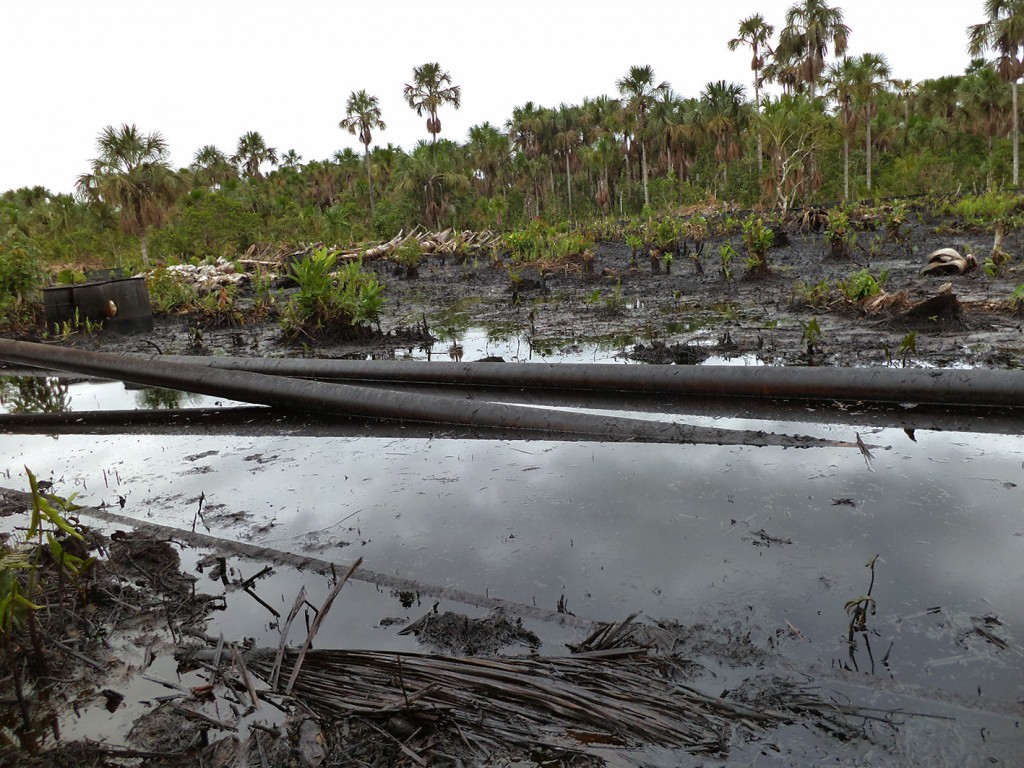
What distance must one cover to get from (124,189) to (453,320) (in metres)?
32.5

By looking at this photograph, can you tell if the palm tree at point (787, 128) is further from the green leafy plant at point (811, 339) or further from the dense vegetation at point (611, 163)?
the green leafy plant at point (811, 339)

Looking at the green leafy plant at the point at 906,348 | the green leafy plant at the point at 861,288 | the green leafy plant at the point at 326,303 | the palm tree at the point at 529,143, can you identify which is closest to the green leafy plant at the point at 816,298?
the green leafy plant at the point at 861,288

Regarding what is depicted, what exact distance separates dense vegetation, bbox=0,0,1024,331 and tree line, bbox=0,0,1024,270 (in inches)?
5.4

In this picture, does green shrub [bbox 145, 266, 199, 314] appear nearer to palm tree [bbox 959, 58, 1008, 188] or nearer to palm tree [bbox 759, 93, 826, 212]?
palm tree [bbox 759, 93, 826, 212]

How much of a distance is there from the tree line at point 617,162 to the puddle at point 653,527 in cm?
2631

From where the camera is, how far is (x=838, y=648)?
219 cm

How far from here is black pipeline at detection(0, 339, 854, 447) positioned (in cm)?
430

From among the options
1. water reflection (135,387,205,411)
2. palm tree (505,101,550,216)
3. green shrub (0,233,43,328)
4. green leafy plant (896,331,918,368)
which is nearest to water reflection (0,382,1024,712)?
water reflection (135,387,205,411)

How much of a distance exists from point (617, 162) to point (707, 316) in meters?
50.7

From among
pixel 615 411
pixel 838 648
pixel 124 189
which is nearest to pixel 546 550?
pixel 838 648

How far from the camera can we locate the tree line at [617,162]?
116ft

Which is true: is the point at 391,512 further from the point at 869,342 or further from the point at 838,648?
the point at 869,342

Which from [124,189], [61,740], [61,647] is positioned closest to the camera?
[61,740]

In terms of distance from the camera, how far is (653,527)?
3211 millimetres
